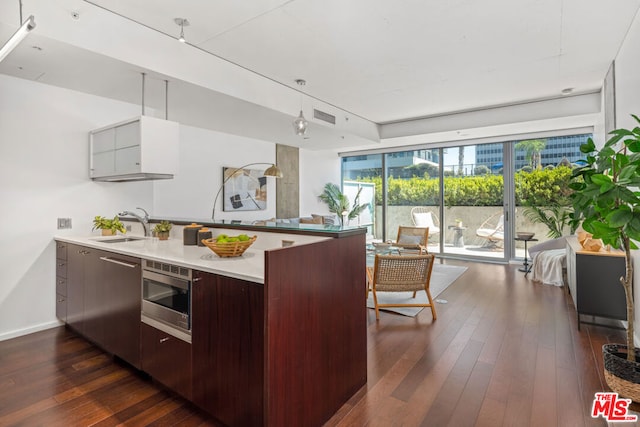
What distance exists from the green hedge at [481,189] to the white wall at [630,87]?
106 inches

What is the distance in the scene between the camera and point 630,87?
9.45 feet

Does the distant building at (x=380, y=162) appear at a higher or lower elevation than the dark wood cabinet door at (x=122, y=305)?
higher

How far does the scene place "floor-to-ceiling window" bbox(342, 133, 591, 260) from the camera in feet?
19.9

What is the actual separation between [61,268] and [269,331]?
2.95 meters

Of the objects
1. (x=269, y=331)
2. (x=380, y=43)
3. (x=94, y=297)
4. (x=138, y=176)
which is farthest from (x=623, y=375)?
(x=138, y=176)

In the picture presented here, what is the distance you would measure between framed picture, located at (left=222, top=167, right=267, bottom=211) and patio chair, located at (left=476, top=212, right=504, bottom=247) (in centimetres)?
448

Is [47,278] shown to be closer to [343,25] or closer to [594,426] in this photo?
[343,25]

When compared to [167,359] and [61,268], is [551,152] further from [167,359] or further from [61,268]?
[61,268]

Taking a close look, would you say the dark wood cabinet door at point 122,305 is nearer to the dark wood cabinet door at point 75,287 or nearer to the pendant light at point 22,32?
the dark wood cabinet door at point 75,287

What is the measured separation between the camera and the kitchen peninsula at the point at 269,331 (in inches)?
63.1

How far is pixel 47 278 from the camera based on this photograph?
338cm

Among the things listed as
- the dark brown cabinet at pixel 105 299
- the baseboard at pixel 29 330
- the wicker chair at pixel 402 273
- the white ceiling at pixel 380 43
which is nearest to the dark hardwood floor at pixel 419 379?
the baseboard at pixel 29 330

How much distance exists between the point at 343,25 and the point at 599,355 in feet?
11.5

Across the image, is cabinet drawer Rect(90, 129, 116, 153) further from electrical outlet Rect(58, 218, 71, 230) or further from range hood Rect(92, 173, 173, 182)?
electrical outlet Rect(58, 218, 71, 230)
